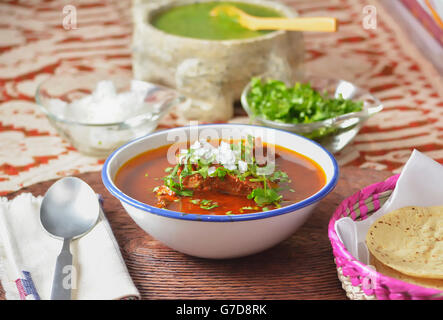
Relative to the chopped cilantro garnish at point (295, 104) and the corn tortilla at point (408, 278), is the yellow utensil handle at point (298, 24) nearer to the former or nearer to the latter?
the chopped cilantro garnish at point (295, 104)

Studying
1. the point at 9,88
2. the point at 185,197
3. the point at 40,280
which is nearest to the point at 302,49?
the point at 9,88

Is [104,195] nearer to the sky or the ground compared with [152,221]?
nearer to the ground

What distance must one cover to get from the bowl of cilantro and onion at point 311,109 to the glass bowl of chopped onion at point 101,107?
273 millimetres

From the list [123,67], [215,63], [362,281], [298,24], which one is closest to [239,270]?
[362,281]

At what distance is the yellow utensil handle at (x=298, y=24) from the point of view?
2.22m

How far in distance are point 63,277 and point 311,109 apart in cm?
110

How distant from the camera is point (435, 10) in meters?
2.04

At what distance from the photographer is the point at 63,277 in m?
1.18

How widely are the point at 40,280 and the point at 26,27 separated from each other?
7.83ft

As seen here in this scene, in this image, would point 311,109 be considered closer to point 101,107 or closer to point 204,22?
point 101,107

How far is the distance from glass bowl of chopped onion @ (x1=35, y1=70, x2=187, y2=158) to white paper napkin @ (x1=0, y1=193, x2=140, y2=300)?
0.54 meters

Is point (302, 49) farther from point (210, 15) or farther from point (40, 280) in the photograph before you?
point (40, 280)

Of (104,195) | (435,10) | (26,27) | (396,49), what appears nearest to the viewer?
(104,195)

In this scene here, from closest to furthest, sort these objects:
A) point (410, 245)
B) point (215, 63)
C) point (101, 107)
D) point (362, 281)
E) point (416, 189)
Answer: point (362, 281) → point (410, 245) → point (416, 189) → point (101, 107) → point (215, 63)
